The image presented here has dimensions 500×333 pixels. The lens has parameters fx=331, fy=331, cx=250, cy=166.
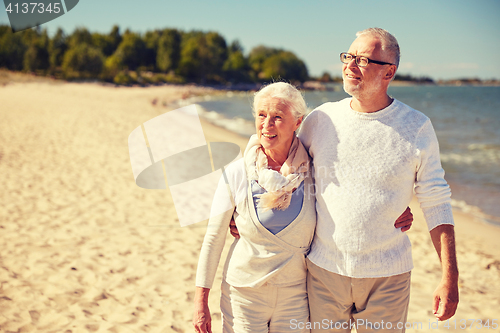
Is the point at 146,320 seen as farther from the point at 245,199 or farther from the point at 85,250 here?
the point at 245,199

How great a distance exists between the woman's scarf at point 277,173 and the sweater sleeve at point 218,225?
85 millimetres

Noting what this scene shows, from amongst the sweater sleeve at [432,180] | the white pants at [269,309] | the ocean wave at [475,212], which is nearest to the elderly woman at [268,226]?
A: the white pants at [269,309]

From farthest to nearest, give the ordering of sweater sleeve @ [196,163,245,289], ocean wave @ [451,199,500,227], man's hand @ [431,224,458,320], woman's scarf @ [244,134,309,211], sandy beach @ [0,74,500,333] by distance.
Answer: ocean wave @ [451,199,500,227], sandy beach @ [0,74,500,333], sweater sleeve @ [196,163,245,289], woman's scarf @ [244,134,309,211], man's hand @ [431,224,458,320]

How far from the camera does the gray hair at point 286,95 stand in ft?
5.64

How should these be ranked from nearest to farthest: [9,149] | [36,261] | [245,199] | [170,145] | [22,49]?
1. [245,199]
2. [36,261]
3. [9,149]
4. [170,145]
5. [22,49]

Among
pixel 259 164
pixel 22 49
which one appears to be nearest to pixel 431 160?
pixel 259 164

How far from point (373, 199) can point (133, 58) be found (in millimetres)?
77560

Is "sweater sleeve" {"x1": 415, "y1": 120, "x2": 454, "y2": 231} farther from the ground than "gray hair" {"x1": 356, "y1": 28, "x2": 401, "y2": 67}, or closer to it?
closer to it

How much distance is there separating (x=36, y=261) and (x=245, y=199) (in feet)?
10.7

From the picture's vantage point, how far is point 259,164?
5.74 ft

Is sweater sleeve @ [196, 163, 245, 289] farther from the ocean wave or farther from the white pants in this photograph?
the ocean wave

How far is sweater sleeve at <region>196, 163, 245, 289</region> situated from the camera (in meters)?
1.78

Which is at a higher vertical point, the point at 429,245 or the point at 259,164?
the point at 259,164

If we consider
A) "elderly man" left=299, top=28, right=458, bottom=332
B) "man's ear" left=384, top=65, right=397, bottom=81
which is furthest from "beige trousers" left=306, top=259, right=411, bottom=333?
"man's ear" left=384, top=65, right=397, bottom=81
